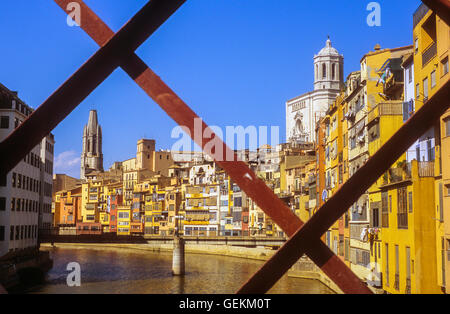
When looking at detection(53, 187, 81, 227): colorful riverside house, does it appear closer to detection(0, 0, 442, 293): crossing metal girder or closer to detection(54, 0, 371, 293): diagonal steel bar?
detection(0, 0, 442, 293): crossing metal girder

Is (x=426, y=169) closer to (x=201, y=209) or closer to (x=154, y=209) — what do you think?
(x=201, y=209)

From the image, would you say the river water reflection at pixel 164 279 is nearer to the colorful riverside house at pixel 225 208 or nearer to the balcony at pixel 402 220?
the balcony at pixel 402 220

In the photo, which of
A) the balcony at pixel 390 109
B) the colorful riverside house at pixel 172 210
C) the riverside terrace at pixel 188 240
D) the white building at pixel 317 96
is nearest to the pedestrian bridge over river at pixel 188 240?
the riverside terrace at pixel 188 240

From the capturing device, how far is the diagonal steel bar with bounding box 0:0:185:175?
204 cm

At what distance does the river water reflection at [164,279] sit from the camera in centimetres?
4509

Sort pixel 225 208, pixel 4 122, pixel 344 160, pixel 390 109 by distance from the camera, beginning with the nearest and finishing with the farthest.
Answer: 1. pixel 390 109
2. pixel 344 160
3. pixel 4 122
4. pixel 225 208

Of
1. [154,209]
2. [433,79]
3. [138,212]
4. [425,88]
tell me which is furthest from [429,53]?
[138,212]

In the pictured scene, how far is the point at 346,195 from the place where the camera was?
6.48ft

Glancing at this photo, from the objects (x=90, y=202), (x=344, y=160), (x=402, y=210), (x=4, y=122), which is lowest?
(x=402, y=210)

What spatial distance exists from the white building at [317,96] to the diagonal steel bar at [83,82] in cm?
14254

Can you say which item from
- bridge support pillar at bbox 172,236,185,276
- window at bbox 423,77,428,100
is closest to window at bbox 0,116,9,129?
bridge support pillar at bbox 172,236,185,276

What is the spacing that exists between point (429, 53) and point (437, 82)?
67.6 inches

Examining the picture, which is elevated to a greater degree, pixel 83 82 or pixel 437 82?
pixel 437 82
